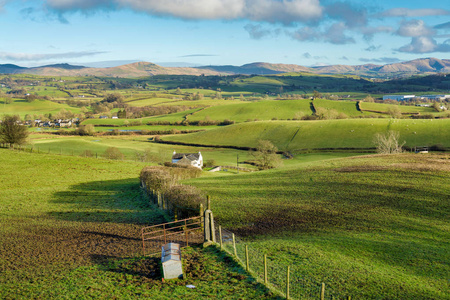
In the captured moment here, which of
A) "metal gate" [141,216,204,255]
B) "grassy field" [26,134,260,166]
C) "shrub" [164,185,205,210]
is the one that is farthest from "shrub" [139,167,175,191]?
"grassy field" [26,134,260,166]

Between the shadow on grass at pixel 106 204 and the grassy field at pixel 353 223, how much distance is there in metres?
6.41

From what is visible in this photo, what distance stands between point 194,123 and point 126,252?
474ft

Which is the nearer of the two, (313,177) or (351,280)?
(351,280)

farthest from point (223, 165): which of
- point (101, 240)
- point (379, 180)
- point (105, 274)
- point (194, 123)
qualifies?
point (194, 123)

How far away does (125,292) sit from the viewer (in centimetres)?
1584

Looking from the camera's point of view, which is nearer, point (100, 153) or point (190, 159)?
point (190, 159)

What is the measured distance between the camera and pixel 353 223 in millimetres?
26109

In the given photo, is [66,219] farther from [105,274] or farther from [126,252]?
[105,274]

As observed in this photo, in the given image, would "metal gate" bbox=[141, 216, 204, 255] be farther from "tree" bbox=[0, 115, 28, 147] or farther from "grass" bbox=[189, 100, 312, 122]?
"grass" bbox=[189, 100, 312, 122]

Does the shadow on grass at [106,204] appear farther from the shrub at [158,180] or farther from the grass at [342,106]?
the grass at [342,106]

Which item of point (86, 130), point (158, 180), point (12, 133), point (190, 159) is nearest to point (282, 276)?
point (158, 180)

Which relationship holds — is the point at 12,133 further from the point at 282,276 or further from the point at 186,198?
the point at 282,276

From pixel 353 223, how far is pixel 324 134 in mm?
88905

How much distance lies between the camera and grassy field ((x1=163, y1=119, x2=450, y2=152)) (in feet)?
322
